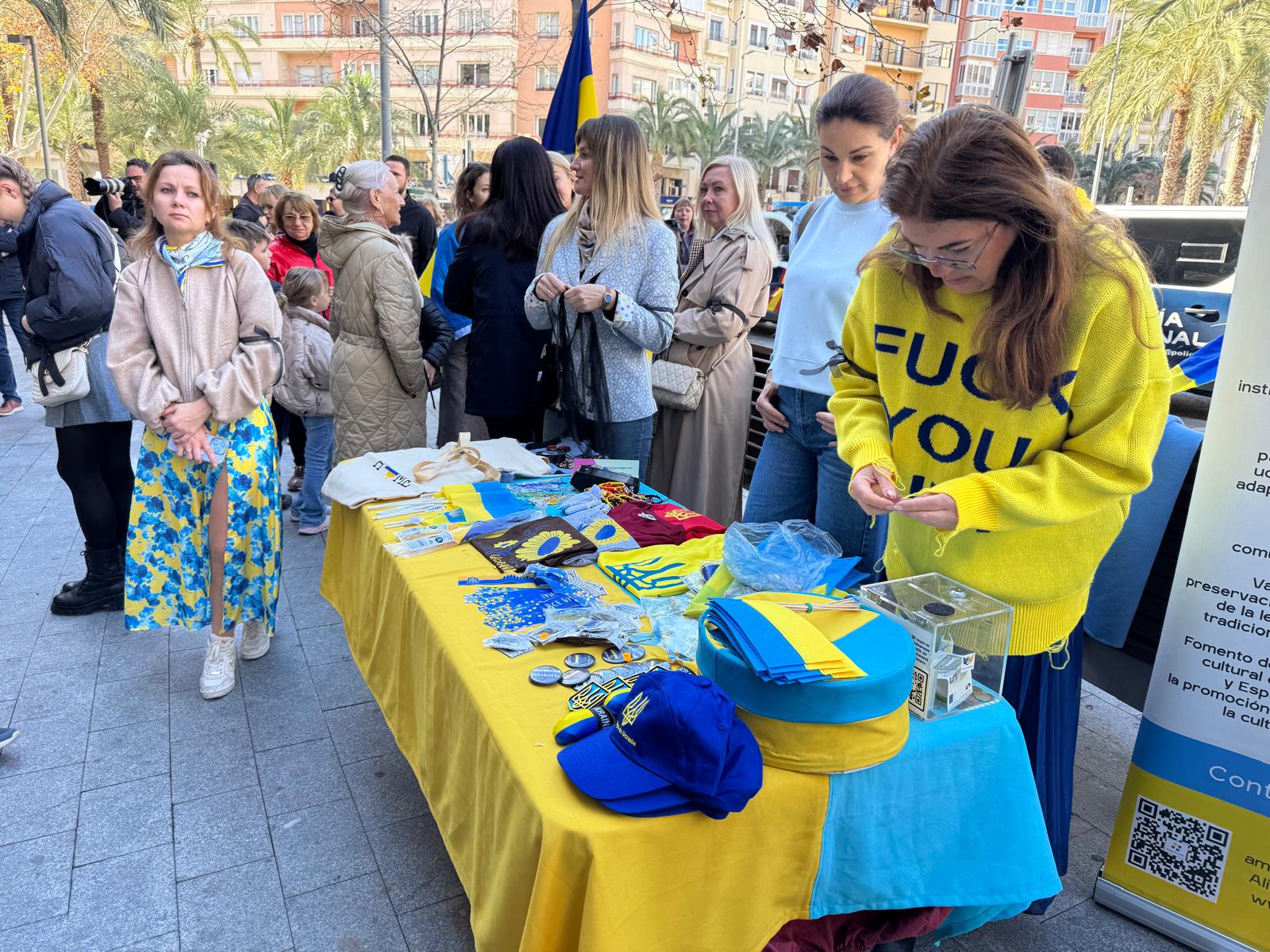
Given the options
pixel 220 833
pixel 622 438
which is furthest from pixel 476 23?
pixel 220 833

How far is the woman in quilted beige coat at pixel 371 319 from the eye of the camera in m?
3.65

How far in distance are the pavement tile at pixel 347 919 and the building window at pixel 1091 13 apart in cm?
5585

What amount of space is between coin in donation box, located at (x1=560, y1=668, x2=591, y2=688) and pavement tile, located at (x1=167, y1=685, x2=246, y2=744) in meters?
1.71

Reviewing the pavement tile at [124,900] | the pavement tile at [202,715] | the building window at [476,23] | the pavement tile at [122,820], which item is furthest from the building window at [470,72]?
the pavement tile at [124,900]

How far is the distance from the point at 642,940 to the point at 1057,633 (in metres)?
1.06

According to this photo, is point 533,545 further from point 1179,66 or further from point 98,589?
point 1179,66

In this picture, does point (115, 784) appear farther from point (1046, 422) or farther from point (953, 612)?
point (1046, 422)

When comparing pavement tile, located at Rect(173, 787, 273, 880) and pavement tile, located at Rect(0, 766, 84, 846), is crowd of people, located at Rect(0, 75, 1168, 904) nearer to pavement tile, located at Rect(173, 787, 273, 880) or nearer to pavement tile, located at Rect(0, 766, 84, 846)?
pavement tile, located at Rect(0, 766, 84, 846)

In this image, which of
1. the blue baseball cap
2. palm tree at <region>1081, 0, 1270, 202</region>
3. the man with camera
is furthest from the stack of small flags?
palm tree at <region>1081, 0, 1270, 202</region>

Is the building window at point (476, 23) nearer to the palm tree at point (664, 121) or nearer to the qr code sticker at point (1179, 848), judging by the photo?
the qr code sticker at point (1179, 848)

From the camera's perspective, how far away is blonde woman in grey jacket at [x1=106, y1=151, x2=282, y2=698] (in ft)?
9.07

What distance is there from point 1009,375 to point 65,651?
346 centimetres

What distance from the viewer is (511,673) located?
1638 millimetres

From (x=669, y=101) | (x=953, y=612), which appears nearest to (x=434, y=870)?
(x=953, y=612)
